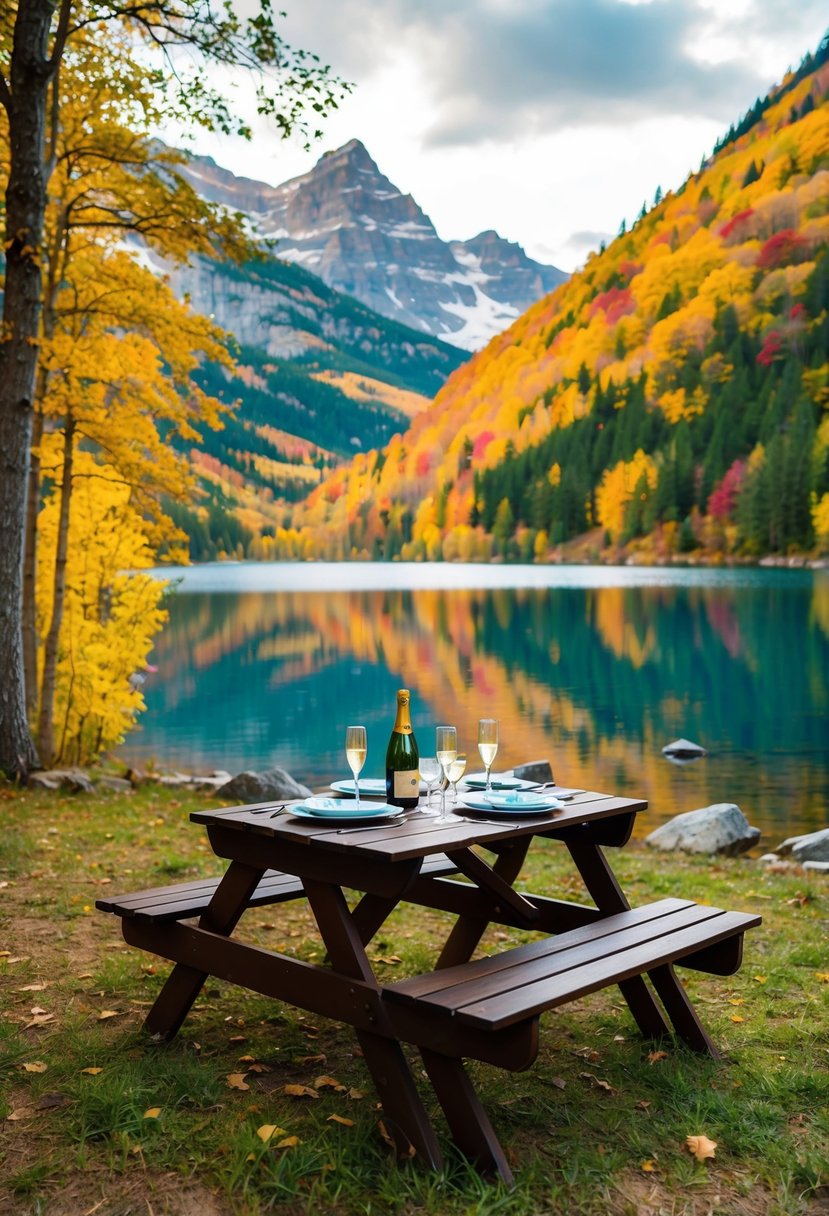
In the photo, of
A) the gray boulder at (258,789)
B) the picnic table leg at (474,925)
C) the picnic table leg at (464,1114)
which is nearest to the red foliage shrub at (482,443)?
the gray boulder at (258,789)

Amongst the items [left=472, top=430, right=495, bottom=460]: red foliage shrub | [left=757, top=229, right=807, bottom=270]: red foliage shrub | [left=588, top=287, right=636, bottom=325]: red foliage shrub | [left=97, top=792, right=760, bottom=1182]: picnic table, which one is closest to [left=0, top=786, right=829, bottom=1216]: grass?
[left=97, top=792, right=760, bottom=1182]: picnic table

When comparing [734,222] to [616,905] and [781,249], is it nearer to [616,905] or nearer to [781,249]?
[781,249]

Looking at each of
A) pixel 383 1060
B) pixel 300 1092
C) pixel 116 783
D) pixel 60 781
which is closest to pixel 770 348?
pixel 116 783

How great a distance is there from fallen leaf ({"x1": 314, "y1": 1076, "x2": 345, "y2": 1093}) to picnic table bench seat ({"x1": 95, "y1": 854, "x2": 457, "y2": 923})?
0.73 m

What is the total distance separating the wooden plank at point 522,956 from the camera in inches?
130

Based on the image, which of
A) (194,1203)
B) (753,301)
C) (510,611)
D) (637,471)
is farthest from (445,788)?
(753,301)

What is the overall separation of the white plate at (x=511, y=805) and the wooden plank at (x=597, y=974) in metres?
0.59

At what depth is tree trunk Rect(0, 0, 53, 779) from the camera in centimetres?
917

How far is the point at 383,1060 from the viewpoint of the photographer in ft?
11.1

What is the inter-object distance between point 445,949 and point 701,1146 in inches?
66.0

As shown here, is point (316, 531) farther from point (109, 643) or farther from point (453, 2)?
point (109, 643)

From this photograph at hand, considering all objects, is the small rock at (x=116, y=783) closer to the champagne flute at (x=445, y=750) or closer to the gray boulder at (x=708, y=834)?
the gray boulder at (x=708, y=834)

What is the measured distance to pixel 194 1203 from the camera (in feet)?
10.0

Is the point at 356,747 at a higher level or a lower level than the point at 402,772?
higher
